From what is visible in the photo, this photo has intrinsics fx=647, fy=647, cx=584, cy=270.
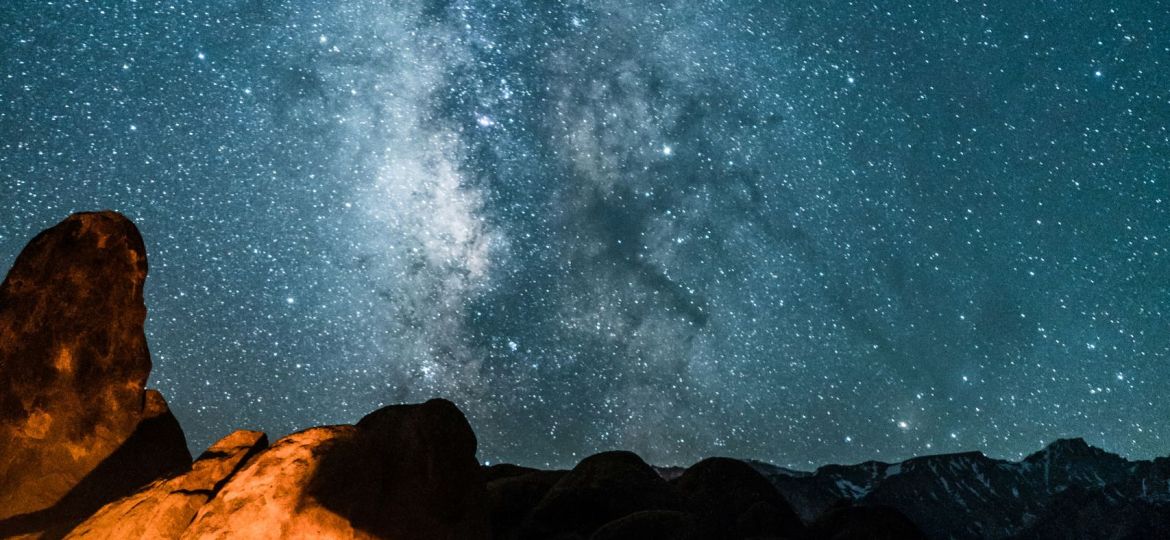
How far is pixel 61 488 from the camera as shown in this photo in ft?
43.2

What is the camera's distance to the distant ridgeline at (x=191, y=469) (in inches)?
333

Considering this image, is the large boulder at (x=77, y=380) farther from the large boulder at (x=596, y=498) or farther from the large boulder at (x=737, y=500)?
the large boulder at (x=737, y=500)

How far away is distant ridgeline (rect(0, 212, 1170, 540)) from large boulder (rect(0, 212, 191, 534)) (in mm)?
30

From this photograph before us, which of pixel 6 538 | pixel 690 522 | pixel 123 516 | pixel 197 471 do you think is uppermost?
pixel 690 522

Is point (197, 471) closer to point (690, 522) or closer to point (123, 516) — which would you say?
point (123, 516)

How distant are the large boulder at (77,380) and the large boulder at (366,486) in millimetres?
6985

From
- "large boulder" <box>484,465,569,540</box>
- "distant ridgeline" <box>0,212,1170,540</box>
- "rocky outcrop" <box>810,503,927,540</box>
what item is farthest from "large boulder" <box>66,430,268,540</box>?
"rocky outcrop" <box>810,503,927,540</box>

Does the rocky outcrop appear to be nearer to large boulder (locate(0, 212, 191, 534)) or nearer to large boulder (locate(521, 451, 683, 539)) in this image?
large boulder (locate(521, 451, 683, 539))

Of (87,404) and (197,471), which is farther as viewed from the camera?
(87,404)

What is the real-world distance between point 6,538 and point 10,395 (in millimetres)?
4134

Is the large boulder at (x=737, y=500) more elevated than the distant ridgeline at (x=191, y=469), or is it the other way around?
the large boulder at (x=737, y=500)

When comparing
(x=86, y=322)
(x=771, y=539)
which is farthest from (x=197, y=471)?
(x=771, y=539)

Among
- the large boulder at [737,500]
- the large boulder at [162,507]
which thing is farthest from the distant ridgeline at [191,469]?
the large boulder at [737,500]

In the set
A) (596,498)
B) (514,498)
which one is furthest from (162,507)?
(596,498)
